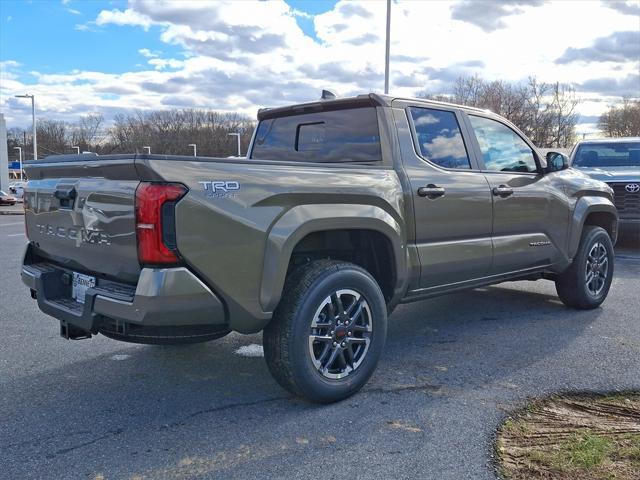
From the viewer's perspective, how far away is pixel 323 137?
466 centimetres

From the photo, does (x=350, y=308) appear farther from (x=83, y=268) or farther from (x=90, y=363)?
(x=90, y=363)

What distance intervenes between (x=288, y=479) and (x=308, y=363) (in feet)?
2.58

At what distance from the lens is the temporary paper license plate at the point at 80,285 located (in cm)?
344

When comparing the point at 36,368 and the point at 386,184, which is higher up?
the point at 386,184

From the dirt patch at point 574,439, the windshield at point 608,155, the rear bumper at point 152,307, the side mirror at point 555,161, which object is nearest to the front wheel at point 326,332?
the rear bumper at point 152,307

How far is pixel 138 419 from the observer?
11.4ft

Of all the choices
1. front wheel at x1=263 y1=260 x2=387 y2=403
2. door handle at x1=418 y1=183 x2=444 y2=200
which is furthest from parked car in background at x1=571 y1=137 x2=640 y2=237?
front wheel at x1=263 y1=260 x2=387 y2=403

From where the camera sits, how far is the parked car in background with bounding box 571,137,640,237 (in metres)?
10.2

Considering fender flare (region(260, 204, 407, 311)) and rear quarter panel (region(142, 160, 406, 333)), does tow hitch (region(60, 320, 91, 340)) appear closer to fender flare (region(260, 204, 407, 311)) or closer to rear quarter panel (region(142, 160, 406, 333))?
rear quarter panel (region(142, 160, 406, 333))

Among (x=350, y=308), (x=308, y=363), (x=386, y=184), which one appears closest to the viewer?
(x=308, y=363)

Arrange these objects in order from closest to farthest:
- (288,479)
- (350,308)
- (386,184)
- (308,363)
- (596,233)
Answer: (288,479)
(308,363)
(350,308)
(386,184)
(596,233)

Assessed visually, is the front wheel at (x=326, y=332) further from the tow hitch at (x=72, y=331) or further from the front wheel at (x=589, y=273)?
the front wheel at (x=589, y=273)

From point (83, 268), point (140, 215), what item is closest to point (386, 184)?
point (140, 215)

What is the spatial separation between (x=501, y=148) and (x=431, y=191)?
132 centimetres
